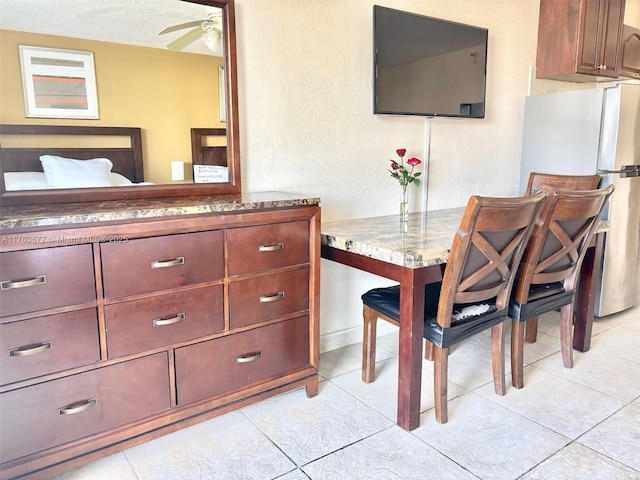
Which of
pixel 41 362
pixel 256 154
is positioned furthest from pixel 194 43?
pixel 41 362

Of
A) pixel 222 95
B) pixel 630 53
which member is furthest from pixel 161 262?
pixel 630 53

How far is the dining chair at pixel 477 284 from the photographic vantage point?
5.65 feet

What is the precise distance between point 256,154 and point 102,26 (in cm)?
82

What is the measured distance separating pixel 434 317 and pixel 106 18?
1.77 meters

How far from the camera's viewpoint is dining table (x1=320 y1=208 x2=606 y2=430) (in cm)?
179

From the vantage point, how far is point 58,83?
1.73 metres

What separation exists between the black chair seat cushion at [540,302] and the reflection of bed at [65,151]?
1782 mm

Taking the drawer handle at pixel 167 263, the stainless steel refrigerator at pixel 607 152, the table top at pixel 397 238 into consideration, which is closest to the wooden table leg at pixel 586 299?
the stainless steel refrigerator at pixel 607 152

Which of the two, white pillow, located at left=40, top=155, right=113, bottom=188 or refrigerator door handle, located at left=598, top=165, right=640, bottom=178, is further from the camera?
refrigerator door handle, located at left=598, top=165, right=640, bottom=178

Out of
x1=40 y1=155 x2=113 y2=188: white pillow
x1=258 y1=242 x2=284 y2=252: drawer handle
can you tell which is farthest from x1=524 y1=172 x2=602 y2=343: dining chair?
x1=40 y1=155 x2=113 y2=188: white pillow

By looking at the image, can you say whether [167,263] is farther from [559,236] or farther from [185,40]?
[559,236]

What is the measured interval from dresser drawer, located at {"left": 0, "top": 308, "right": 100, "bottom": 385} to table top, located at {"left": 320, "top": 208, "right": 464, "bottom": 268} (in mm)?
1039

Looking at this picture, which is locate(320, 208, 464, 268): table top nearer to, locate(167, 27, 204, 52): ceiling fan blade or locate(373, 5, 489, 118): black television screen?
locate(373, 5, 489, 118): black television screen

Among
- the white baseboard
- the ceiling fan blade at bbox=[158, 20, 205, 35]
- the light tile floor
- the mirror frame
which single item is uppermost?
the ceiling fan blade at bbox=[158, 20, 205, 35]
